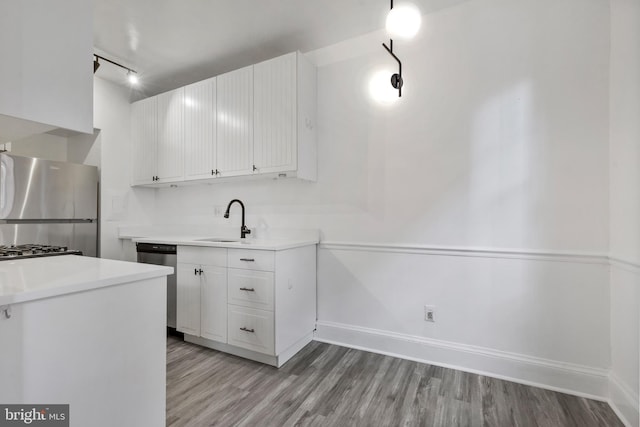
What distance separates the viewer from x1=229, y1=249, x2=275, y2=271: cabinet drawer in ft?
6.95

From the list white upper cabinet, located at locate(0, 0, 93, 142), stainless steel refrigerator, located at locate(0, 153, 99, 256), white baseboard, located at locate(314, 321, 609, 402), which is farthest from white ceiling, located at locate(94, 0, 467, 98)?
white baseboard, located at locate(314, 321, 609, 402)

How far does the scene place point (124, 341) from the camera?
3.65 ft

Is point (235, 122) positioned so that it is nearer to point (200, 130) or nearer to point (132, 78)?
point (200, 130)

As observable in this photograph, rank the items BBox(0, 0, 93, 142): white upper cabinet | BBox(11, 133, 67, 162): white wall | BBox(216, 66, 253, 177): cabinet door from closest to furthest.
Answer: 1. BBox(0, 0, 93, 142): white upper cabinet
2. BBox(216, 66, 253, 177): cabinet door
3. BBox(11, 133, 67, 162): white wall

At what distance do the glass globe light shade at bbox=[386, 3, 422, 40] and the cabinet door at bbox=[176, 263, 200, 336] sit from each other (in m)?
2.24

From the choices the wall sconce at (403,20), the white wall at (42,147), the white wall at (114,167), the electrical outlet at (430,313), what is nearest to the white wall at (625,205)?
the electrical outlet at (430,313)

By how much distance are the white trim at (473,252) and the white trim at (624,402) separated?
69 centimetres

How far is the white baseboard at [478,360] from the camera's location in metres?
1.78

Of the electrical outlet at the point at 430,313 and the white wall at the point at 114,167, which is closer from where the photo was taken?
the electrical outlet at the point at 430,313

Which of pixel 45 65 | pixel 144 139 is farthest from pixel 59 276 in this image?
pixel 144 139

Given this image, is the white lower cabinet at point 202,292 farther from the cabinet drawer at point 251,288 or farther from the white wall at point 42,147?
the white wall at point 42,147

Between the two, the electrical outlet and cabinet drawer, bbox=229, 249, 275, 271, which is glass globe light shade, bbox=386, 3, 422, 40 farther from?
the electrical outlet

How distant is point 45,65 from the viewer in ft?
3.40

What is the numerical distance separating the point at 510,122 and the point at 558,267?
102cm
